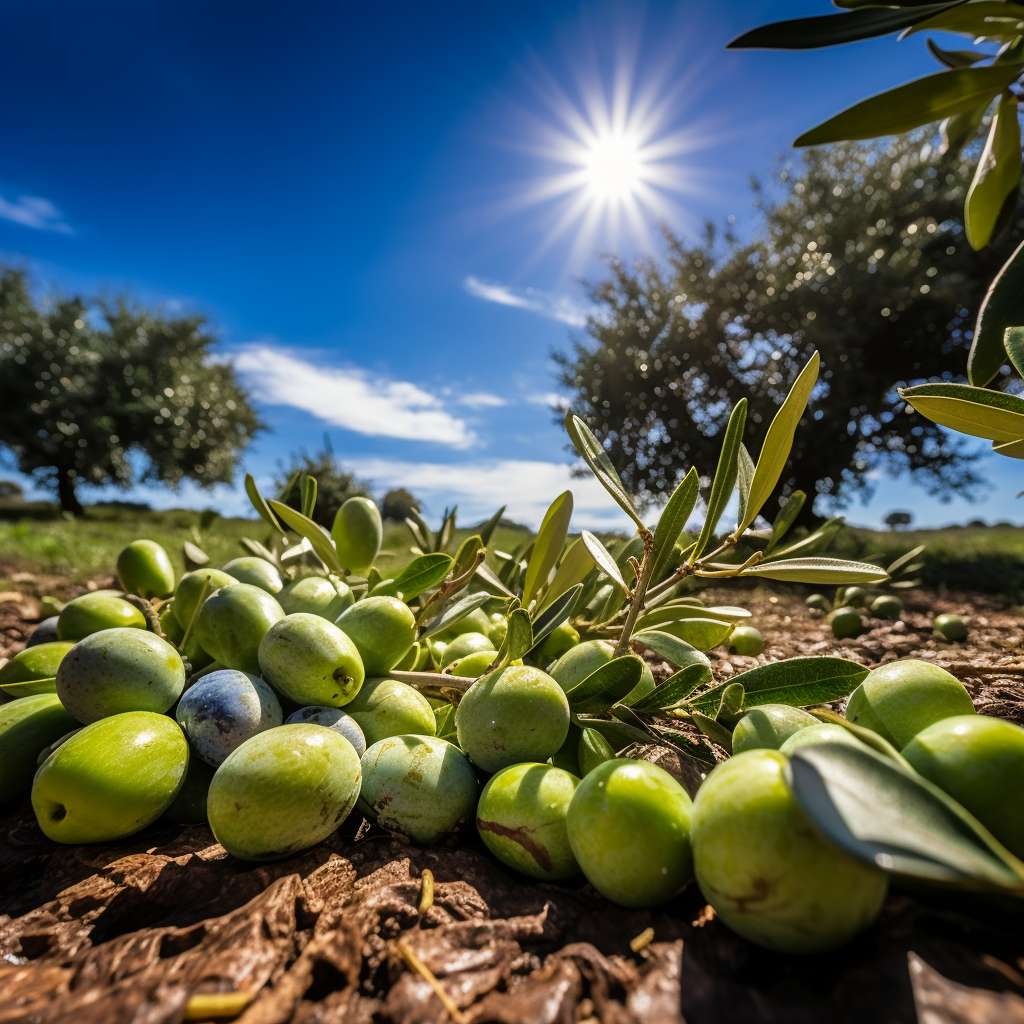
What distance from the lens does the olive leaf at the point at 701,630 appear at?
1708mm

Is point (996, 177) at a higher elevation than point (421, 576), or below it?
higher

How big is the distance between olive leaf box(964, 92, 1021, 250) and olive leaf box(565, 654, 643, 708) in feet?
7.07

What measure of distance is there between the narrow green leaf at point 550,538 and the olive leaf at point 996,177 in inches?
73.7

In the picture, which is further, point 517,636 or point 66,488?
point 66,488

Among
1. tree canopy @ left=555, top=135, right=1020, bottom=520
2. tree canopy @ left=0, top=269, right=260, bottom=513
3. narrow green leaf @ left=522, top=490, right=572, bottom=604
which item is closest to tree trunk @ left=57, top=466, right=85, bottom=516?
tree canopy @ left=0, top=269, right=260, bottom=513

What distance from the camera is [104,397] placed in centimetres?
2280

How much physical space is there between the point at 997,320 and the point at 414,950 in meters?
1.98

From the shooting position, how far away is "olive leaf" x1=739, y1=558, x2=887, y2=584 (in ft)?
4.13

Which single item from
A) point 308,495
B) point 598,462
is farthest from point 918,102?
point 308,495

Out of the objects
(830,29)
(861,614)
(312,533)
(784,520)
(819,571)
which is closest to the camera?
(819,571)

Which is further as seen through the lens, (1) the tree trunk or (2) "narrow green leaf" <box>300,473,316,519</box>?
(1) the tree trunk

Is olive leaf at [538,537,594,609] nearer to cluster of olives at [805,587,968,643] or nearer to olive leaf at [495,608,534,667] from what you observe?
olive leaf at [495,608,534,667]

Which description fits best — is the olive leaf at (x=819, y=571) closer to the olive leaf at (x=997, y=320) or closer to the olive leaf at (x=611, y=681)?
the olive leaf at (x=611, y=681)

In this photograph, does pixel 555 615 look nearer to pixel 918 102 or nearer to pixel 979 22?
pixel 918 102
